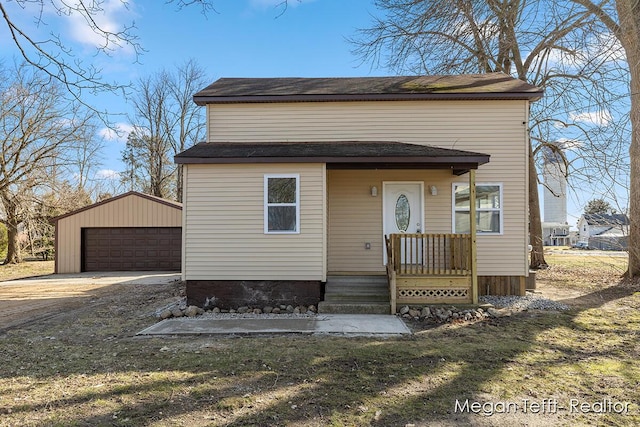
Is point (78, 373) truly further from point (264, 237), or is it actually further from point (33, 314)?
point (33, 314)

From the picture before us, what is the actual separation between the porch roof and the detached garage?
9642mm

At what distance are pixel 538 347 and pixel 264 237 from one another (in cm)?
516

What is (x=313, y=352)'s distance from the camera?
520 centimetres

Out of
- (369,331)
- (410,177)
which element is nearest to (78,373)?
(369,331)

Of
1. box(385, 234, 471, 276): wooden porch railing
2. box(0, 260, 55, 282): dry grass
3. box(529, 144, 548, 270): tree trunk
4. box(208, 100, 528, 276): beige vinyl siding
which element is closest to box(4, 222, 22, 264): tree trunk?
box(0, 260, 55, 282): dry grass

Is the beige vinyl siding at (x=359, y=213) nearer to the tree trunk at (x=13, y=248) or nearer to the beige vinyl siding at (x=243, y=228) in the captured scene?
the beige vinyl siding at (x=243, y=228)

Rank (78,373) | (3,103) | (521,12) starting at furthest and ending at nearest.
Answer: (3,103) < (521,12) < (78,373)

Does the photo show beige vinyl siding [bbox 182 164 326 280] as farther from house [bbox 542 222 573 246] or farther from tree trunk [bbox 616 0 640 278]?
house [bbox 542 222 573 246]

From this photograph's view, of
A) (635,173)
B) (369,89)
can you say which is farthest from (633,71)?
(369,89)

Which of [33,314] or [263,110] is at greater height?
[263,110]

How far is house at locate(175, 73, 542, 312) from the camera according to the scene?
26.0 ft

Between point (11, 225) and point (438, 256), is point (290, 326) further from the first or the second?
point (11, 225)

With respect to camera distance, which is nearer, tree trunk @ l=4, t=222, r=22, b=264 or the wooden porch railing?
the wooden porch railing

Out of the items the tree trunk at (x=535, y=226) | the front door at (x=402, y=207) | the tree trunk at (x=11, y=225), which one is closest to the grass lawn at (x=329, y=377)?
the front door at (x=402, y=207)
